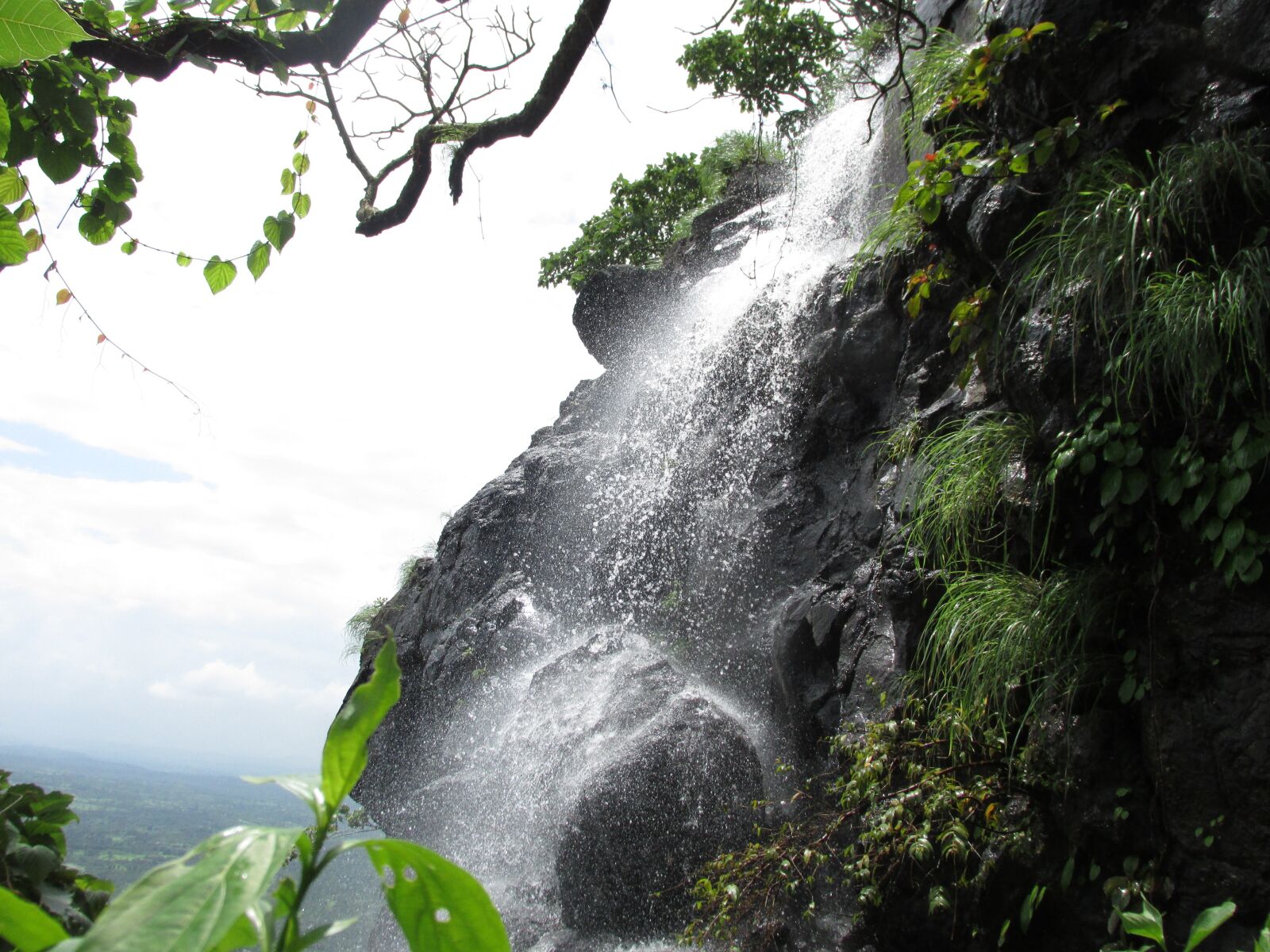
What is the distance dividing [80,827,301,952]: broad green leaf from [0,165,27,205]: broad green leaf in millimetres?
2670

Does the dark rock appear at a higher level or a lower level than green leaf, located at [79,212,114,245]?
higher

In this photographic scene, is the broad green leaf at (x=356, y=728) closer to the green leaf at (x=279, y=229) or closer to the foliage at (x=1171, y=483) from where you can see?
the green leaf at (x=279, y=229)

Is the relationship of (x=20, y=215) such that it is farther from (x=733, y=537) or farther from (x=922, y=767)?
(x=733, y=537)

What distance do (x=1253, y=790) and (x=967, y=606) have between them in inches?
52.2

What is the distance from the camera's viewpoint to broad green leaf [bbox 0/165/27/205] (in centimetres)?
235

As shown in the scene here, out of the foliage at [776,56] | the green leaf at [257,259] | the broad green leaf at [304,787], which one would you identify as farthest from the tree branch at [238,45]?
the foliage at [776,56]

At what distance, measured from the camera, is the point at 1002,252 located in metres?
4.64

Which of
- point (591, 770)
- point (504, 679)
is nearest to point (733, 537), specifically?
point (591, 770)

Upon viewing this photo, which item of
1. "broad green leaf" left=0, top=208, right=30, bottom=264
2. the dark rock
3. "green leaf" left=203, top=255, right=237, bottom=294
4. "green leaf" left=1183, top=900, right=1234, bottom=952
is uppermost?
the dark rock

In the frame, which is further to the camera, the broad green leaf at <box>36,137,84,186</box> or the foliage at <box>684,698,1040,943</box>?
the foliage at <box>684,698,1040,943</box>

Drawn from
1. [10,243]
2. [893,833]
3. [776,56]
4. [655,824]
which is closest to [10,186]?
[10,243]

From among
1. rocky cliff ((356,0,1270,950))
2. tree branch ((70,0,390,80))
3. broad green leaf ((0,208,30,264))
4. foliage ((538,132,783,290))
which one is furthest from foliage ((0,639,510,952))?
foliage ((538,132,783,290))

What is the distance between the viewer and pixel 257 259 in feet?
8.26

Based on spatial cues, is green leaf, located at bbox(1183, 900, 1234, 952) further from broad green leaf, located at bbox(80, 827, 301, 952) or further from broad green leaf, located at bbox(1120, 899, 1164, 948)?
broad green leaf, located at bbox(80, 827, 301, 952)
